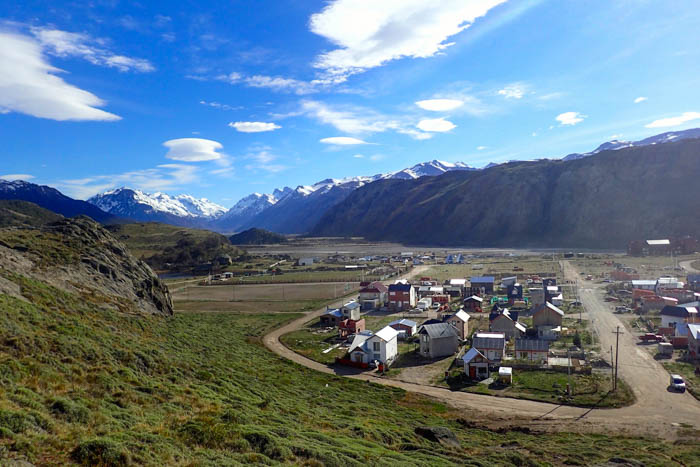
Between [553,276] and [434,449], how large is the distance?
61.9 m

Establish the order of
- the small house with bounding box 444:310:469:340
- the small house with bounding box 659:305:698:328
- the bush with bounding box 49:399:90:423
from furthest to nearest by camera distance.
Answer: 1. the small house with bounding box 444:310:469:340
2. the small house with bounding box 659:305:698:328
3. the bush with bounding box 49:399:90:423

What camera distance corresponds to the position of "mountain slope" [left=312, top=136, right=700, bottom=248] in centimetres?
11719

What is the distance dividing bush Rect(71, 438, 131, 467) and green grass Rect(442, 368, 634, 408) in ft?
74.6

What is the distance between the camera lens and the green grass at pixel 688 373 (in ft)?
84.0

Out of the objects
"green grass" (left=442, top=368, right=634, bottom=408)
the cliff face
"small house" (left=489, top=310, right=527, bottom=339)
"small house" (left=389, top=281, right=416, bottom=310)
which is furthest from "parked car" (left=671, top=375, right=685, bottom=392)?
the cliff face

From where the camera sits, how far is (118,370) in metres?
15.9

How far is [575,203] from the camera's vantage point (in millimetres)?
137000

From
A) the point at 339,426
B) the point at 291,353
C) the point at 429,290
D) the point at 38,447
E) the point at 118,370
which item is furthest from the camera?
the point at 429,290

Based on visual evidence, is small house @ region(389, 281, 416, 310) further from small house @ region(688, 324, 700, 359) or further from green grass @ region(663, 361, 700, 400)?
small house @ region(688, 324, 700, 359)

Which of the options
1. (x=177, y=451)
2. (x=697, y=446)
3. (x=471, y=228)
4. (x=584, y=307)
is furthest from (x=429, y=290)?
(x=471, y=228)

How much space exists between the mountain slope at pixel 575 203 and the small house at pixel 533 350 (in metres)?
99.4

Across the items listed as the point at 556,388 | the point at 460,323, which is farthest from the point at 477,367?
the point at 460,323

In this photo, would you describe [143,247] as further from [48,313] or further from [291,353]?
[48,313]

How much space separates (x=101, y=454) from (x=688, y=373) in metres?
34.5
